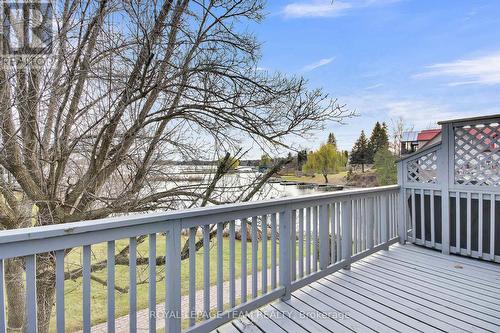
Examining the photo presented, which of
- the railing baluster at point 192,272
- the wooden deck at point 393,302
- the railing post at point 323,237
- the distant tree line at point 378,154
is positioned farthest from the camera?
the distant tree line at point 378,154

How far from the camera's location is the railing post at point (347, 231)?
3.27 metres

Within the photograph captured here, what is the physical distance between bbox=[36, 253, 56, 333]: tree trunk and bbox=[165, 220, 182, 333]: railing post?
2.10m

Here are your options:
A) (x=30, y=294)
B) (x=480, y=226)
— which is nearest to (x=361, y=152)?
(x=480, y=226)

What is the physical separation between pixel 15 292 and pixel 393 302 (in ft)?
15.0

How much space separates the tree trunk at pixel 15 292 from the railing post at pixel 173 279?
270cm

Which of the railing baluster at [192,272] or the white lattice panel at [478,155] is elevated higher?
Result: the white lattice panel at [478,155]

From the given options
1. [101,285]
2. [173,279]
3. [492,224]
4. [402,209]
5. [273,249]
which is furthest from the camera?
[101,285]

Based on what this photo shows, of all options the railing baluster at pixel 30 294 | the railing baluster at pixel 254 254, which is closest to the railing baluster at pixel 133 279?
the railing baluster at pixel 30 294

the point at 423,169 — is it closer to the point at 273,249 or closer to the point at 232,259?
the point at 273,249

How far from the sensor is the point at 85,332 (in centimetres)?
152

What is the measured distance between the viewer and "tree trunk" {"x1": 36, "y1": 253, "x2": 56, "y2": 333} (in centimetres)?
333

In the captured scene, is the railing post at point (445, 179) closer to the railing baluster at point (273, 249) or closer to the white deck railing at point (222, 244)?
the white deck railing at point (222, 244)

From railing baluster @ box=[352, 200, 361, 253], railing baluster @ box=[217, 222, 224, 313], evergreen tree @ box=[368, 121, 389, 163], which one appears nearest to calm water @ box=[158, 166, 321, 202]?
railing baluster @ box=[352, 200, 361, 253]

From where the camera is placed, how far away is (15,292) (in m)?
3.85
